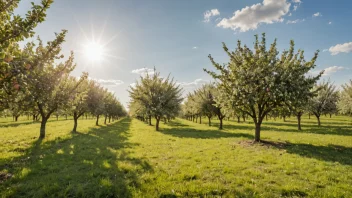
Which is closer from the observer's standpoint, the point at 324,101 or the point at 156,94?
the point at 156,94

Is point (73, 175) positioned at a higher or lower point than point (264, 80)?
lower

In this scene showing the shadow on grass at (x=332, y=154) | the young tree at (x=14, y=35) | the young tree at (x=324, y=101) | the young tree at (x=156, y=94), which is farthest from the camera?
the young tree at (x=324, y=101)

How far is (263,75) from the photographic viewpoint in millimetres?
19484

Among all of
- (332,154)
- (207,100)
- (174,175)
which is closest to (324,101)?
(207,100)

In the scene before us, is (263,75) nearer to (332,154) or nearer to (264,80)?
(264,80)

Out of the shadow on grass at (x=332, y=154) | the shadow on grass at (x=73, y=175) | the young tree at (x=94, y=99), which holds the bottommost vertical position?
the shadow on grass at (x=73, y=175)

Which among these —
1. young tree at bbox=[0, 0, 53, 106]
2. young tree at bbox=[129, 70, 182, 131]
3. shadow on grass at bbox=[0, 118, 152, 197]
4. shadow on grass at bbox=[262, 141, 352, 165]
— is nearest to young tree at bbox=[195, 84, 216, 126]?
young tree at bbox=[129, 70, 182, 131]

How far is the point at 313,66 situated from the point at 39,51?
22.9 meters

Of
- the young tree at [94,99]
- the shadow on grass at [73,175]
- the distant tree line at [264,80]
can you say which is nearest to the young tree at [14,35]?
the shadow on grass at [73,175]

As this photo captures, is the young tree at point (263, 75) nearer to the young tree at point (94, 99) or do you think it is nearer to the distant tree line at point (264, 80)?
the distant tree line at point (264, 80)

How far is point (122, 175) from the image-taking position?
11.4 meters

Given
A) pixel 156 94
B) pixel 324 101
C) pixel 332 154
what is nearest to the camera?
pixel 332 154

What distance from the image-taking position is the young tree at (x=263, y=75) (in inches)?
742

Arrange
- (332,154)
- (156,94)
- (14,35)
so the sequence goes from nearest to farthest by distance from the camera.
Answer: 1. (14,35)
2. (332,154)
3. (156,94)
